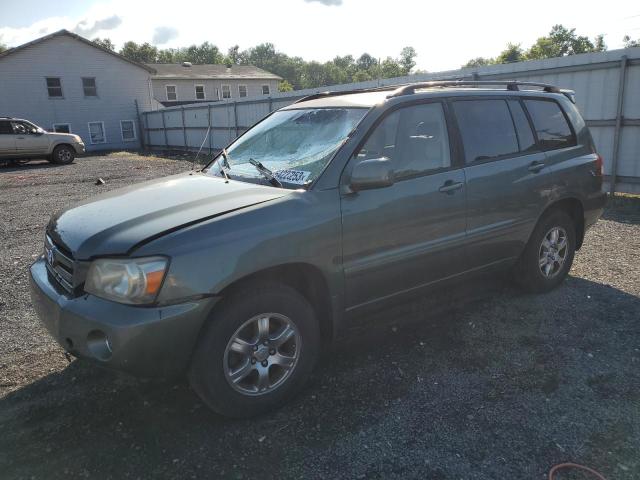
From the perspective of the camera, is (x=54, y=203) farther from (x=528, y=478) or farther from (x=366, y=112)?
(x=528, y=478)

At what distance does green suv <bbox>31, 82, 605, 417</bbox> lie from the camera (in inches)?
103

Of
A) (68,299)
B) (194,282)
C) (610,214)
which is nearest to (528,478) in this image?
(194,282)

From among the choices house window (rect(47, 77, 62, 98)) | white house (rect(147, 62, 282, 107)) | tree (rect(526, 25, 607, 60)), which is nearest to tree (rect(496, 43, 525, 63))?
tree (rect(526, 25, 607, 60))

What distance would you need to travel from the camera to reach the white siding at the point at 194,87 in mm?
44312

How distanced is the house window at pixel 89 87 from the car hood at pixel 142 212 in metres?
31.3

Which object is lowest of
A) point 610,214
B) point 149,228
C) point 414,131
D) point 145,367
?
point 610,214

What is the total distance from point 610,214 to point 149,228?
7.97 meters

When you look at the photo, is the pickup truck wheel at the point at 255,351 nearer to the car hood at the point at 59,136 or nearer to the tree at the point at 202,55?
the car hood at the point at 59,136

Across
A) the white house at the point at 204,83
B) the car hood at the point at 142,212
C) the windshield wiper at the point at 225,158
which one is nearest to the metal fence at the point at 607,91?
the windshield wiper at the point at 225,158

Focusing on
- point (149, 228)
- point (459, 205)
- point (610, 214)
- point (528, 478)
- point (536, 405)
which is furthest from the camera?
point (610, 214)

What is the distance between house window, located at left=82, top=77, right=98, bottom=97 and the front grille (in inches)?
1243

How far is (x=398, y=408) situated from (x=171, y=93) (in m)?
46.4

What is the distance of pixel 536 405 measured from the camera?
3.07 m

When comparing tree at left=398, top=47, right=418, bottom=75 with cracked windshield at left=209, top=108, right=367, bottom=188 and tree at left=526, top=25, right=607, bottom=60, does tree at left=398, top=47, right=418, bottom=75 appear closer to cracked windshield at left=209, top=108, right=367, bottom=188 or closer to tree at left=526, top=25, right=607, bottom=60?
tree at left=526, top=25, right=607, bottom=60
